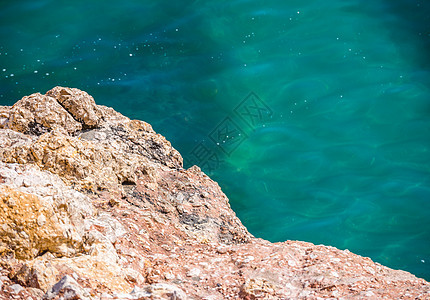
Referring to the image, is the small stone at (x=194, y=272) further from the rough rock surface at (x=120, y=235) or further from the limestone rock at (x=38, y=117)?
the limestone rock at (x=38, y=117)

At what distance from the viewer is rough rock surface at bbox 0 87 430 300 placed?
93.2 inches

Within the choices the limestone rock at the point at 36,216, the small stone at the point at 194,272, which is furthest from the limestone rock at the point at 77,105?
the small stone at the point at 194,272

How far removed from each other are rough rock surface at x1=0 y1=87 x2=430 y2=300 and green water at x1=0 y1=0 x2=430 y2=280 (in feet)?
9.07

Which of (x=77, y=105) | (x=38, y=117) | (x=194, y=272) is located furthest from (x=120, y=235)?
(x=77, y=105)

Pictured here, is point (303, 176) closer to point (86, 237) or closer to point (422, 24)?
point (422, 24)

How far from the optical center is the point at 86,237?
263 cm

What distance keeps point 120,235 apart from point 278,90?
532 cm

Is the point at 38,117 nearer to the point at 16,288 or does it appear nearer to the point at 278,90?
the point at 16,288

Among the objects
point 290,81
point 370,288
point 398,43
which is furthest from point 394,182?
point 370,288

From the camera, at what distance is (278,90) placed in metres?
7.75

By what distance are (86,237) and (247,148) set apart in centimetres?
469

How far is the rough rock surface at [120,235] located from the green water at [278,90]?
9.07 feet

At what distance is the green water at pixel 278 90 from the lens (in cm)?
641

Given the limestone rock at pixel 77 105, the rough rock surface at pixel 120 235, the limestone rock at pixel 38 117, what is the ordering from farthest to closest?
the limestone rock at pixel 77 105 < the limestone rock at pixel 38 117 < the rough rock surface at pixel 120 235
